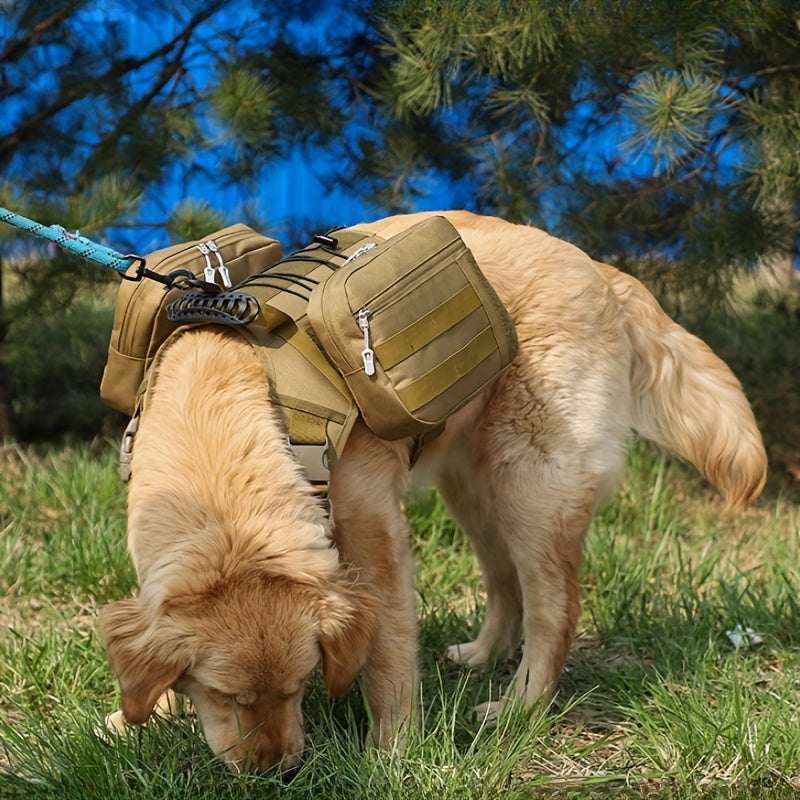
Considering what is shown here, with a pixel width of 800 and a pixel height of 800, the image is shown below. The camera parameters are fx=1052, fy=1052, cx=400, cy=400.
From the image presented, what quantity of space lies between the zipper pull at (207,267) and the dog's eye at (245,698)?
1233 mm

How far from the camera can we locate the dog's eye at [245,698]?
2.64 m

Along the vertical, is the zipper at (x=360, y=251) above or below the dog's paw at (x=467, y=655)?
above

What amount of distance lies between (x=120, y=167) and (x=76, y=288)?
689 millimetres

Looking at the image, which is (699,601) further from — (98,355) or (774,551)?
(98,355)

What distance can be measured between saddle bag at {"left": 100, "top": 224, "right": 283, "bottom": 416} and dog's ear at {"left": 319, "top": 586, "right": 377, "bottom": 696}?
991 mm

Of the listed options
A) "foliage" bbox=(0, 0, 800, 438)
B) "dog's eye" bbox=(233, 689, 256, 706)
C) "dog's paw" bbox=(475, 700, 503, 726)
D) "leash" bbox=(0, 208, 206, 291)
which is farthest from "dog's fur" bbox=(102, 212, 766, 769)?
"foliage" bbox=(0, 0, 800, 438)

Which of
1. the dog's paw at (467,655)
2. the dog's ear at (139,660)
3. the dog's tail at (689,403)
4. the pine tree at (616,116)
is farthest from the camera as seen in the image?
the pine tree at (616,116)

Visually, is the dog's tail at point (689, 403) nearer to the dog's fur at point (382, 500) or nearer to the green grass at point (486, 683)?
the dog's fur at point (382, 500)

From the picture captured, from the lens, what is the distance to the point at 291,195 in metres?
5.77

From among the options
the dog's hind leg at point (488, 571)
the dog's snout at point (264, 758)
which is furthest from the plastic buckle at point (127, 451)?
the dog's hind leg at point (488, 571)

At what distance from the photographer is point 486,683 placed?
364 centimetres

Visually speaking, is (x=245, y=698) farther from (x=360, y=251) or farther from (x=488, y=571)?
(x=488, y=571)

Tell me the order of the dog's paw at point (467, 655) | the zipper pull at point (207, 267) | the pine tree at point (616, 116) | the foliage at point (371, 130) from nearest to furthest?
the zipper pull at point (207, 267), the dog's paw at point (467, 655), the pine tree at point (616, 116), the foliage at point (371, 130)

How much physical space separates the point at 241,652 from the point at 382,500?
2.19 ft
